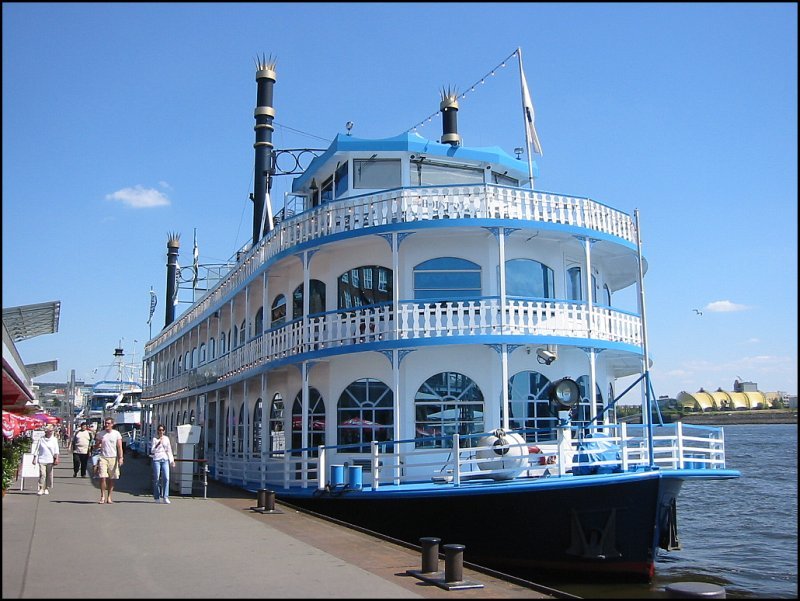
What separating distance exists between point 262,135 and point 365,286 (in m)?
10.4

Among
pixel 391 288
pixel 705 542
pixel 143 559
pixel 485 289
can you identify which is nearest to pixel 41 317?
pixel 391 288

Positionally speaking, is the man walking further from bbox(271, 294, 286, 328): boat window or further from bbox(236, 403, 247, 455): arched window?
bbox(271, 294, 286, 328): boat window

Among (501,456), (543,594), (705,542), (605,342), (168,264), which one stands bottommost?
(705,542)

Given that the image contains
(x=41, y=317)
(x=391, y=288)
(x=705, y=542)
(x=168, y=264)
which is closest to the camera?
(x=391, y=288)

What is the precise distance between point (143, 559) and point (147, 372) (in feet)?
115

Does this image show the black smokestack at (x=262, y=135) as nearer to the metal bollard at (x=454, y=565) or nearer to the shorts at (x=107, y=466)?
the shorts at (x=107, y=466)

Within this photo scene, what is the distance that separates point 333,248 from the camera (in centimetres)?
1669

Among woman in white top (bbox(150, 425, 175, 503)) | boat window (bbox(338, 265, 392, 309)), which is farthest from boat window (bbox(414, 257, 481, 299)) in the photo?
woman in white top (bbox(150, 425, 175, 503))

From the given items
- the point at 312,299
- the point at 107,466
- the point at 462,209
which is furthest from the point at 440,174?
the point at 107,466

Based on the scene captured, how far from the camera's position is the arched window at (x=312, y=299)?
17516mm

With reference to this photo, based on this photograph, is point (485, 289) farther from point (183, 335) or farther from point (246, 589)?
point (183, 335)

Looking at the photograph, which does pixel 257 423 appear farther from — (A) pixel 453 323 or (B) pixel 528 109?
(B) pixel 528 109

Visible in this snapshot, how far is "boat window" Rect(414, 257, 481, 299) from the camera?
15688 millimetres

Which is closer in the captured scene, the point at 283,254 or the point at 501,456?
the point at 501,456
